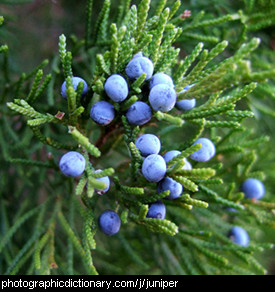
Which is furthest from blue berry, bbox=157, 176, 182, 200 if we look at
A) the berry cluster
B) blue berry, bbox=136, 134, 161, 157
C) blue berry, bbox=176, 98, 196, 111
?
blue berry, bbox=176, 98, 196, 111

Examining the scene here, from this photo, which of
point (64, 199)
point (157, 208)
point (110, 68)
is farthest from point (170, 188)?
point (64, 199)

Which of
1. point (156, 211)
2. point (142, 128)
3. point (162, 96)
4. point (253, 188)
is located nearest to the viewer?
point (162, 96)

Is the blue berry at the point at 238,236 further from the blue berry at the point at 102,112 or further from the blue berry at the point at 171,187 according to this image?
the blue berry at the point at 102,112

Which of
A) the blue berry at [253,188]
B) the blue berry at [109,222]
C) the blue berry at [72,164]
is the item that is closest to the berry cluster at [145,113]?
the blue berry at [72,164]

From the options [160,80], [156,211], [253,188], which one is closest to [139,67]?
[160,80]

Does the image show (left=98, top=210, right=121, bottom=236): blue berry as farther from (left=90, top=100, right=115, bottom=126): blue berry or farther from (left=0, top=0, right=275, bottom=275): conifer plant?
(left=90, top=100, right=115, bottom=126): blue berry

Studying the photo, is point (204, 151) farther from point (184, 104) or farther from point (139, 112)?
point (139, 112)
